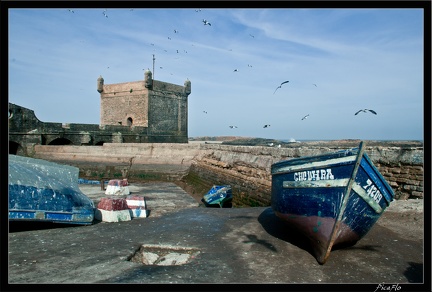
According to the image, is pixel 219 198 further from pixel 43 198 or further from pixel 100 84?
pixel 100 84

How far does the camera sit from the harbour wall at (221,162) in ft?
22.6

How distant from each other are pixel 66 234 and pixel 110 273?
219 centimetres

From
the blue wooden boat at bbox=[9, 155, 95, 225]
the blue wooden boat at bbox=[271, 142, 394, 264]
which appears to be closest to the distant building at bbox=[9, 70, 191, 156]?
the blue wooden boat at bbox=[9, 155, 95, 225]

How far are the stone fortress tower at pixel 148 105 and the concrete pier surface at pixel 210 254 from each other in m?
23.7

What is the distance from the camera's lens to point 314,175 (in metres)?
4.70

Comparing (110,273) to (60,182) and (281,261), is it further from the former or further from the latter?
(60,182)

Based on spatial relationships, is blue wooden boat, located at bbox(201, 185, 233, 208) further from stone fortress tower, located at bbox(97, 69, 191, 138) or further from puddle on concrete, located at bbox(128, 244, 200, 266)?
stone fortress tower, located at bbox(97, 69, 191, 138)

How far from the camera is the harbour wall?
22.6 ft

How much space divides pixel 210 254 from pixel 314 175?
185 centimetres

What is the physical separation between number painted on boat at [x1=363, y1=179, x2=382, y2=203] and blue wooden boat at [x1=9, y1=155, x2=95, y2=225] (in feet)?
15.8

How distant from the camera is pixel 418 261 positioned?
14.2 feet

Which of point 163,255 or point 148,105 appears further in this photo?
point 148,105

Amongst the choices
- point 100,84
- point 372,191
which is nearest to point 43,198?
point 372,191
